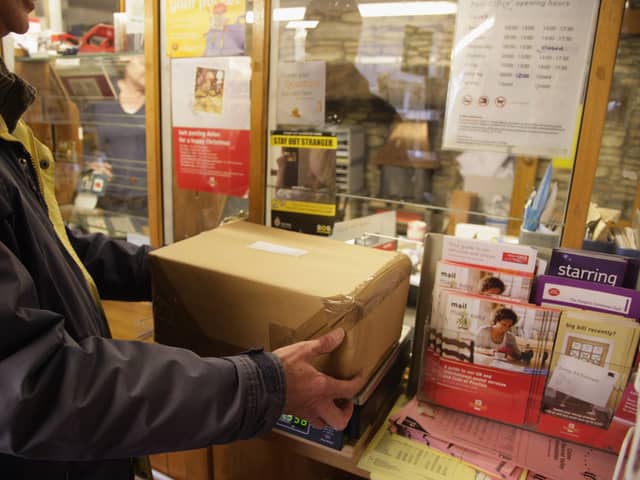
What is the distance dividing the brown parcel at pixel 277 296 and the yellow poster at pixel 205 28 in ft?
2.23

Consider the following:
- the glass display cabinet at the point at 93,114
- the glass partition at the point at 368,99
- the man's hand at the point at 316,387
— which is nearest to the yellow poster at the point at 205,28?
the glass partition at the point at 368,99

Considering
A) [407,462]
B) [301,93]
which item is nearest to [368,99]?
[301,93]

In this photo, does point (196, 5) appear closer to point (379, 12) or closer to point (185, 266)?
point (379, 12)

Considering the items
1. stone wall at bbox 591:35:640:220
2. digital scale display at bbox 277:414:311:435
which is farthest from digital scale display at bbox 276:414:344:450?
stone wall at bbox 591:35:640:220

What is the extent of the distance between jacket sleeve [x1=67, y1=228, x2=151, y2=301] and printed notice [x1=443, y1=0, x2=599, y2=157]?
2.92 ft

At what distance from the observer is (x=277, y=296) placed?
95 cm

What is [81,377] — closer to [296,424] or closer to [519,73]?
[296,424]

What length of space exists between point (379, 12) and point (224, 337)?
3.66 ft

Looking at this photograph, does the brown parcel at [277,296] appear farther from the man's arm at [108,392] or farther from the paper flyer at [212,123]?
the paper flyer at [212,123]

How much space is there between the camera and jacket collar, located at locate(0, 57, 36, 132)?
0.92 meters

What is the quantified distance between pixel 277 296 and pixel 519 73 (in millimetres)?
802

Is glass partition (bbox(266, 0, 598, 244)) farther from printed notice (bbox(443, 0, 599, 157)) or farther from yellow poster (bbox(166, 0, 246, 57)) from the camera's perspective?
yellow poster (bbox(166, 0, 246, 57))

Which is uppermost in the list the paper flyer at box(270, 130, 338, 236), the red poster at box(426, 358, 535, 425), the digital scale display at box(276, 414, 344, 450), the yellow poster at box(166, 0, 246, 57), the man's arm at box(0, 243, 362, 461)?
the yellow poster at box(166, 0, 246, 57)

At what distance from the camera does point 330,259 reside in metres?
1.09
